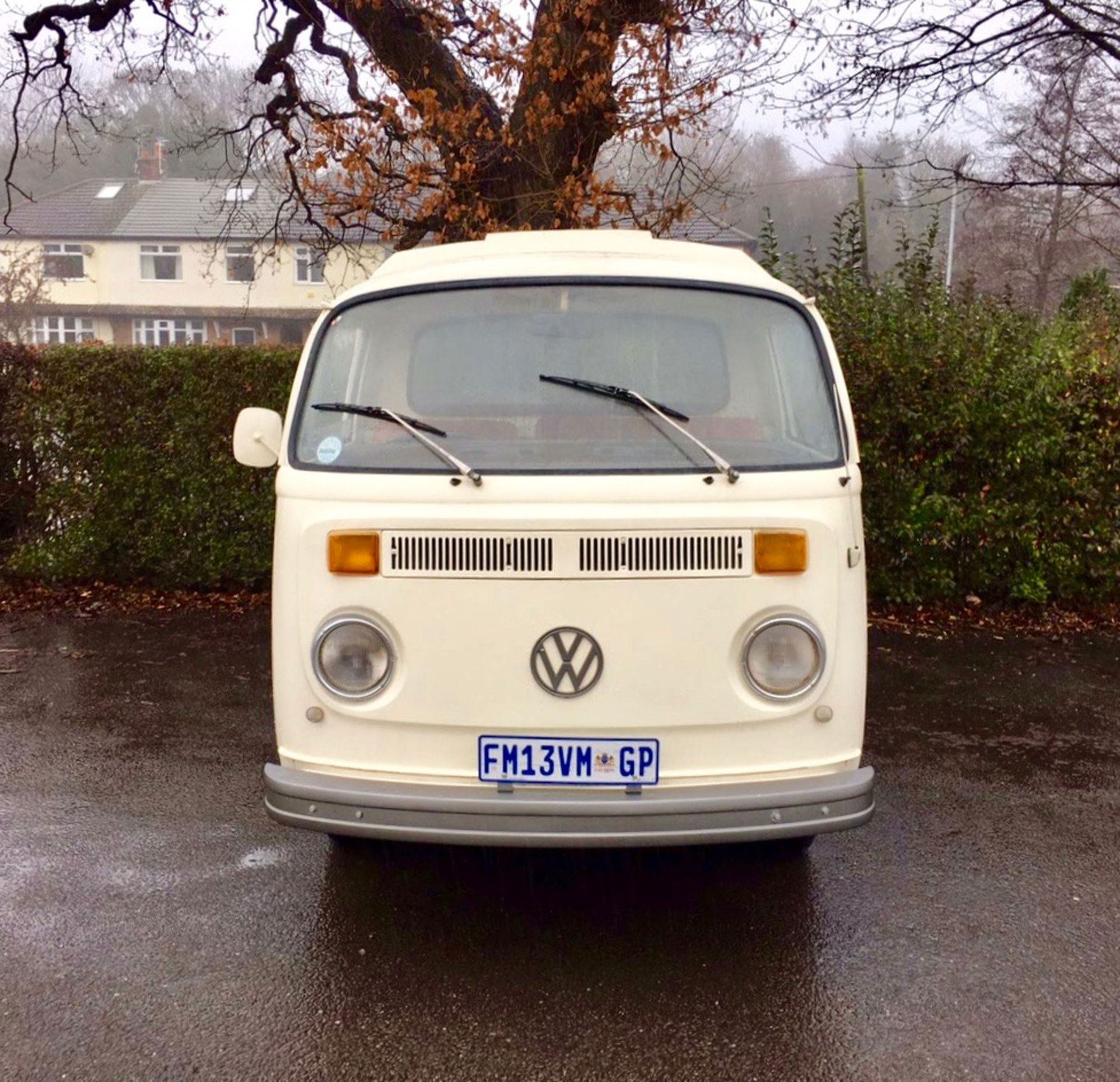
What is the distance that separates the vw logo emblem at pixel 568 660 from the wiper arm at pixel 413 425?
0.52 meters

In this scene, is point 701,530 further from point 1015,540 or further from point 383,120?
point 383,120

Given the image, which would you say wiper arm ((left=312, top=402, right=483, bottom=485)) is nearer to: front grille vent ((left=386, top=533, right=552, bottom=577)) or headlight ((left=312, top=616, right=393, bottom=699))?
front grille vent ((left=386, top=533, right=552, bottom=577))

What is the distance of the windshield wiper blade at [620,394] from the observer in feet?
12.0

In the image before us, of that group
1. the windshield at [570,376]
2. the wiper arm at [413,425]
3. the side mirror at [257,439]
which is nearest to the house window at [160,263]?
the side mirror at [257,439]

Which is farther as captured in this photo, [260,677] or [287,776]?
[260,677]

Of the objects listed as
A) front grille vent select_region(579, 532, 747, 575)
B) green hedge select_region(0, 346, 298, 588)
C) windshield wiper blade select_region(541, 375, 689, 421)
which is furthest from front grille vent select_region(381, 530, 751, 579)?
green hedge select_region(0, 346, 298, 588)

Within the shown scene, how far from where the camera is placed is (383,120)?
9164 millimetres

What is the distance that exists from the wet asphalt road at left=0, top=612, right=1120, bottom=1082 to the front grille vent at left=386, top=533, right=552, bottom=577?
125 centimetres

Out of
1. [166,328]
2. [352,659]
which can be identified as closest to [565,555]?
[352,659]

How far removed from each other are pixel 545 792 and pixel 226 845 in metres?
1.71

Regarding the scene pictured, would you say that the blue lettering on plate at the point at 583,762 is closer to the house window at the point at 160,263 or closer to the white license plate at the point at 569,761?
the white license plate at the point at 569,761

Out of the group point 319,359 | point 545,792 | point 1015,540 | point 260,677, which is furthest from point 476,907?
point 1015,540

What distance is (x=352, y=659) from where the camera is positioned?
3.46 m

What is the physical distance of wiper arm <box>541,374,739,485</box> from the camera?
361cm
